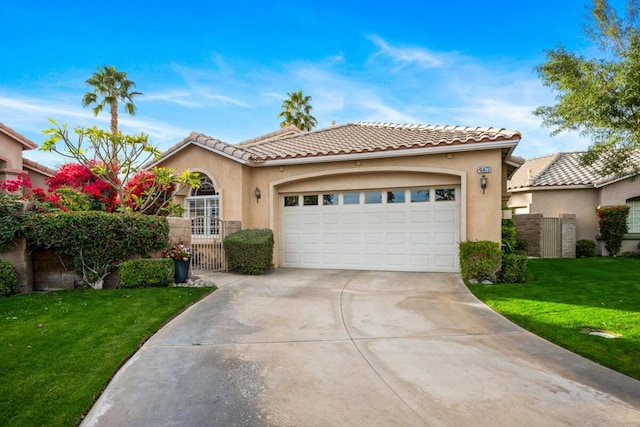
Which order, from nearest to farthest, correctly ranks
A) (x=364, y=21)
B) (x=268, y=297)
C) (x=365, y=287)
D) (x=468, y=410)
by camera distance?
(x=468, y=410) → (x=268, y=297) → (x=365, y=287) → (x=364, y=21)

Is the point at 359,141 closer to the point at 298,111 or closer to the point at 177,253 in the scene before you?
the point at 177,253

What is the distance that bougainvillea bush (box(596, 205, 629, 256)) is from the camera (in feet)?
53.2

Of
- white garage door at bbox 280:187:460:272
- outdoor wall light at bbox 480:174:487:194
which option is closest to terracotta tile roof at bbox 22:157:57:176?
white garage door at bbox 280:187:460:272

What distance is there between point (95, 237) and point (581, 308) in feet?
32.8

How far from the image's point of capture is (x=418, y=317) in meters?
6.41

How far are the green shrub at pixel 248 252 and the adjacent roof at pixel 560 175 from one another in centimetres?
1445

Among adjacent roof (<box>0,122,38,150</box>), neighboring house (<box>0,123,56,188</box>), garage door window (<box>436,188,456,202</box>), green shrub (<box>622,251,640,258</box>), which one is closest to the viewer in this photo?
garage door window (<box>436,188,456,202</box>)

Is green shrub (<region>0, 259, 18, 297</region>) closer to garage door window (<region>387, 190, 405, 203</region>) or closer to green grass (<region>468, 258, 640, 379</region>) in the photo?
garage door window (<region>387, 190, 405, 203</region>)

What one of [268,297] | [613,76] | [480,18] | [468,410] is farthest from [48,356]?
[480,18]

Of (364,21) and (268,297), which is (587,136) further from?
(268,297)

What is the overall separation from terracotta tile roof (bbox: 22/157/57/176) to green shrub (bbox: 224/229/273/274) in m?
10.9

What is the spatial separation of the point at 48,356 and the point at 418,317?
5382mm

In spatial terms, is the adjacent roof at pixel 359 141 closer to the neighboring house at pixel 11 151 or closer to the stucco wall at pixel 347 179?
the stucco wall at pixel 347 179

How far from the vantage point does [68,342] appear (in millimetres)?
4906
